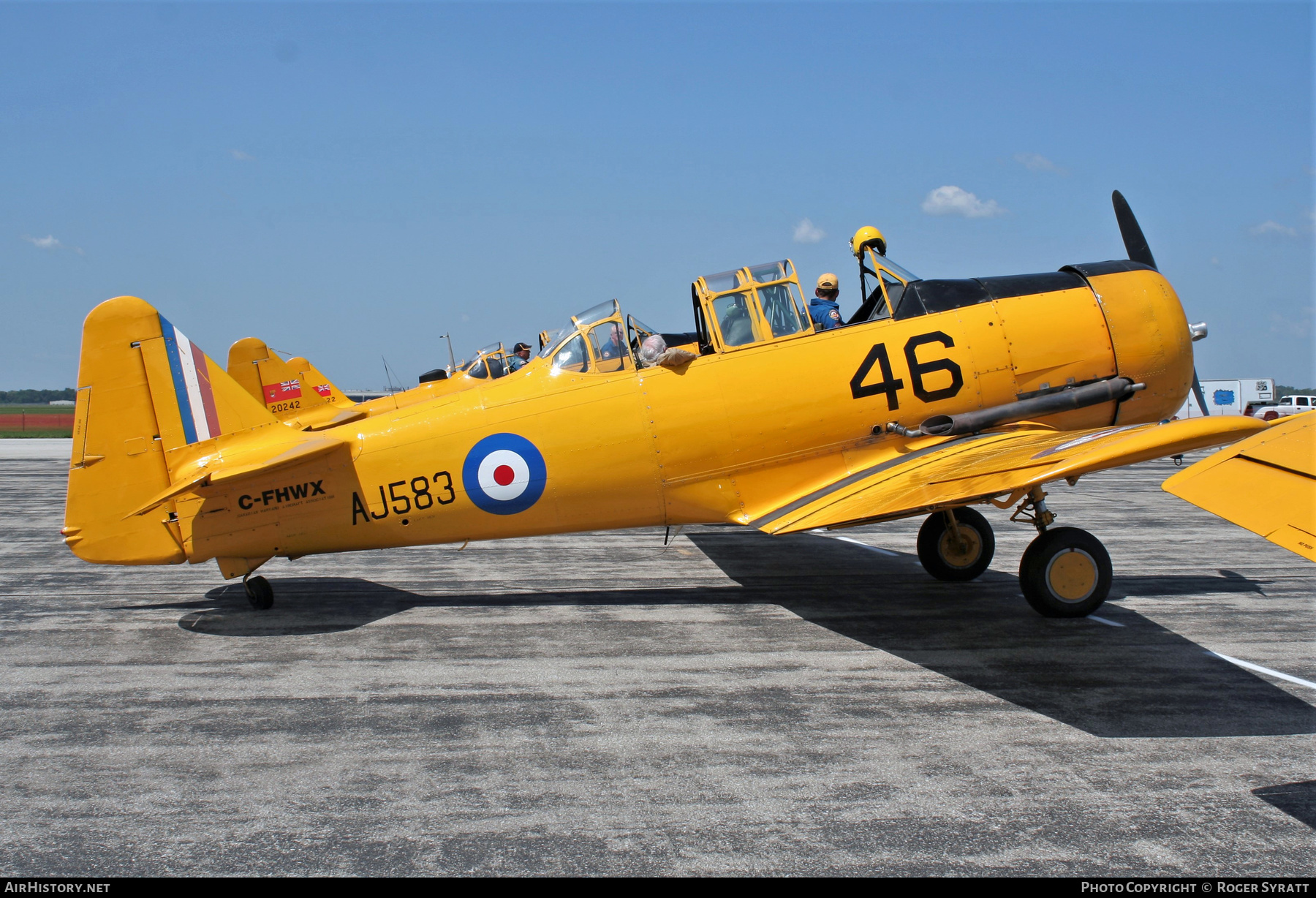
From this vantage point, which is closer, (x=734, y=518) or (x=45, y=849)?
(x=45, y=849)

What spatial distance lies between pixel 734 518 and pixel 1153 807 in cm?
388

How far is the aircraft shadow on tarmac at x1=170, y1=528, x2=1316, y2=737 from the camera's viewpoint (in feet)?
15.8

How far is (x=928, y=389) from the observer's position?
278 inches

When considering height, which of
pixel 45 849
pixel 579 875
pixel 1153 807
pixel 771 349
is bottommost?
pixel 1153 807

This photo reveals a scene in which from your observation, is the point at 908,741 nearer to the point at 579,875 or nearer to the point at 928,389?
the point at 579,875

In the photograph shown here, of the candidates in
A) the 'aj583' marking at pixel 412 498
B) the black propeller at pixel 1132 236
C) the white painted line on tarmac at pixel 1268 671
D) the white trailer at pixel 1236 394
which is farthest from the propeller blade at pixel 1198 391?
the white trailer at pixel 1236 394

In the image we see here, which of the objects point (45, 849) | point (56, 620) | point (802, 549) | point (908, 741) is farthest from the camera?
point (802, 549)

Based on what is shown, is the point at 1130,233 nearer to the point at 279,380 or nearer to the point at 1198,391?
the point at 1198,391

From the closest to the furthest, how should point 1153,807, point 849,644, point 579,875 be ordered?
point 579,875, point 1153,807, point 849,644

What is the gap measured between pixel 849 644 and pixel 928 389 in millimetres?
2280

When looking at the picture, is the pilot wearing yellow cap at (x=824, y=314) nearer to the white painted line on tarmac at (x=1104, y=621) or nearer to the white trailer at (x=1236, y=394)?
the white painted line on tarmac at (x=1104, y=621)

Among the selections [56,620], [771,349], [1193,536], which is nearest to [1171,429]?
[771,349]

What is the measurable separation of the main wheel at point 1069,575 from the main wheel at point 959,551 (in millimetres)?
1588

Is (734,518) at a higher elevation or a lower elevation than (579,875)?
higher
